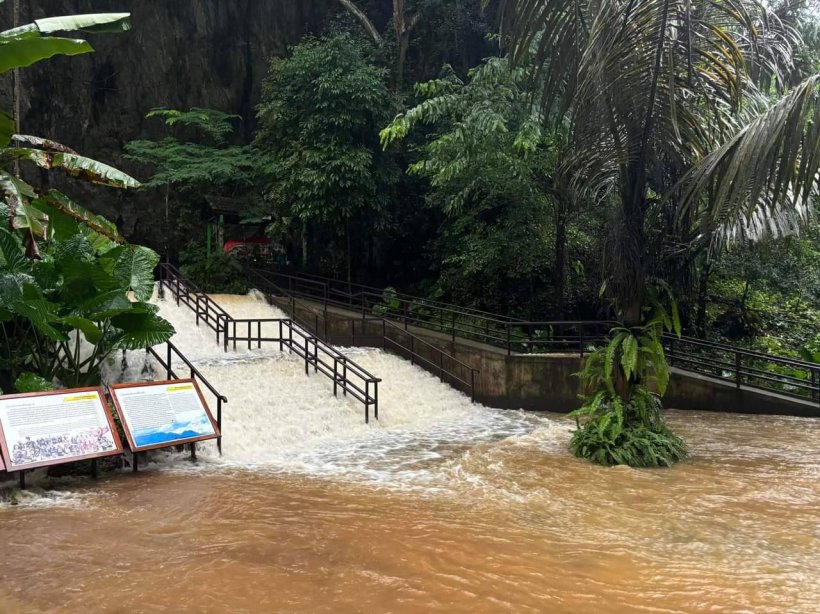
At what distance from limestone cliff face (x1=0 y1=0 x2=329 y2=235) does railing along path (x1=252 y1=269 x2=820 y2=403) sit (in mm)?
10268

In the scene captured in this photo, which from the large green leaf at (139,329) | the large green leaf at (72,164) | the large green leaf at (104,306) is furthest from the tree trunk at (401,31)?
the large green leaf at (104,306)

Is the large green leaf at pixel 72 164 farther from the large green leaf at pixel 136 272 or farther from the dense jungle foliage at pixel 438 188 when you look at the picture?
the dense jungle foliage at pixel 438 188

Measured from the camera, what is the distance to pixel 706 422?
12.8m

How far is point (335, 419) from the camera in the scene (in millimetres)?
12625

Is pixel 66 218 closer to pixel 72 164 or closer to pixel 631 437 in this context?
pixel 72 164

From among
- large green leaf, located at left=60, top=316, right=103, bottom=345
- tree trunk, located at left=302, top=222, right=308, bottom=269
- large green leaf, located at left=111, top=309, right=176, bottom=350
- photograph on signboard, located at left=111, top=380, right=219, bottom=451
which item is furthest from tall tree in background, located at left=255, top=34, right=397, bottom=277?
large green leaf, located at left=60, top=316, right=103, bottom=345

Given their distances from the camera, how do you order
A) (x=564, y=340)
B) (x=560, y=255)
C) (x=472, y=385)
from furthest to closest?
1. (x=560, y=255)
2. (x=564, y=340)
3. (x=472, y=385)

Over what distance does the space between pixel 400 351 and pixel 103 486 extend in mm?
10314

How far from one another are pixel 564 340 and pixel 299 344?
7.05 m

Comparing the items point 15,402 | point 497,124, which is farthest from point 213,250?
point 15,402

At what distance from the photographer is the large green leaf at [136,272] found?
1038 centimetres

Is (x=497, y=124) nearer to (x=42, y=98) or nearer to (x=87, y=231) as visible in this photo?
(x=87, y=231)

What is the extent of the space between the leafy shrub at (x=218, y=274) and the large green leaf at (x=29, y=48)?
523 inches

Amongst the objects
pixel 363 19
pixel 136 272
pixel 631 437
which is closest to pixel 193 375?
pixel 136 272
